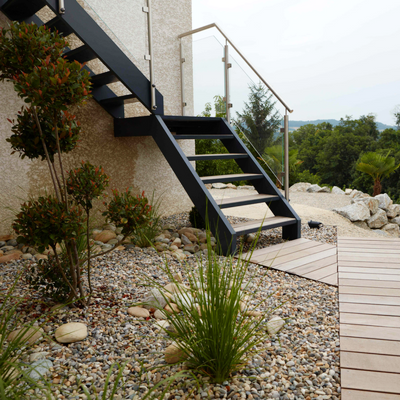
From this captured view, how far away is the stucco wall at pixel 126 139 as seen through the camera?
3746mm

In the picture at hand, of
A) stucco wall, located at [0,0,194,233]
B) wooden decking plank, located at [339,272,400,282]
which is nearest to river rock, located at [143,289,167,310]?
wooden decking plank, located at [339,272,400,282]

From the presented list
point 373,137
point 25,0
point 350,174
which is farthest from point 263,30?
point 25,0

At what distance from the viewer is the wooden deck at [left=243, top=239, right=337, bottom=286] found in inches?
114

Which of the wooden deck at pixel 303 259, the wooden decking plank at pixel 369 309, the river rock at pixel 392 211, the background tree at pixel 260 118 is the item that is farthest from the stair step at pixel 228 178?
the river rock at pixel 392 211

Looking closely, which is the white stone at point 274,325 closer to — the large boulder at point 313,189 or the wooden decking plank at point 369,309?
the wooden decking plank at point 369,309

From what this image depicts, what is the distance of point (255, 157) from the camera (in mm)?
4547

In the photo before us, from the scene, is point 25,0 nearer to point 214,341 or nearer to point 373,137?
point 214,341

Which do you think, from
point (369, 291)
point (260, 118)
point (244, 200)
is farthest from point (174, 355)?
point (260, 118)

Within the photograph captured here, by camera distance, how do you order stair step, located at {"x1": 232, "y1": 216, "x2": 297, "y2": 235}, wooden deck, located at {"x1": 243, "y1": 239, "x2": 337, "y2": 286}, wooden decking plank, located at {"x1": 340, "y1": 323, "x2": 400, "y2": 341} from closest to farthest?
wooden decking plank, located at {"x1": 340, "y1": 323, "x2": 400, "y2": 341}
wooden deck, located at {"x1": 243, "y1": 239, "x2": 337, "y2": 286}
stair step, located at {"x1": 232, "y1": 216, "x2": 297, "y2": 235}

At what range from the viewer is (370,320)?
210cm

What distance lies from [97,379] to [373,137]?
84.1 ft

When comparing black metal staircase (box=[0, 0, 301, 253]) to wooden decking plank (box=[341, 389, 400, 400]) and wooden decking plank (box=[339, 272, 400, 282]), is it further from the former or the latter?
wooden decking plank (box=[341, 389, 400, 400])

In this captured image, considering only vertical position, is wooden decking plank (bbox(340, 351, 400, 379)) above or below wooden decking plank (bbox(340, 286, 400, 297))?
below

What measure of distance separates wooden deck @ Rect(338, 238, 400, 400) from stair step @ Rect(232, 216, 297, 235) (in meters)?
0.60
